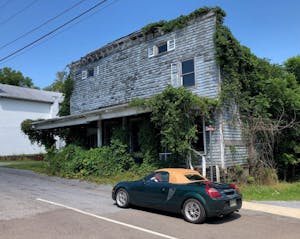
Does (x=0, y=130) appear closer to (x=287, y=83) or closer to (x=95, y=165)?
(x=95, y=165)

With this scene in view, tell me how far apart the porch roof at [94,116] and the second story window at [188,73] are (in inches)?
135

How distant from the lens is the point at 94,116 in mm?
16656

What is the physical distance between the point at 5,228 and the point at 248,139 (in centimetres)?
1230

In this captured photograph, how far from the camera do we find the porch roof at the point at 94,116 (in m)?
14.6

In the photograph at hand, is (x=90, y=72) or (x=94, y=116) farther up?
(x=90, y=72)

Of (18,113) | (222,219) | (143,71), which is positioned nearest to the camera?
(222,219)

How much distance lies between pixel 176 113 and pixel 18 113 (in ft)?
88.5

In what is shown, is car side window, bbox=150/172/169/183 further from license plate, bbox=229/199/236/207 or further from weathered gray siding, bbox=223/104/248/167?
weathered gray siding, bbox=223/104/248/167

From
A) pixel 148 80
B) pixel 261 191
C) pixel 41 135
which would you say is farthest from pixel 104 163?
pixel 41 135

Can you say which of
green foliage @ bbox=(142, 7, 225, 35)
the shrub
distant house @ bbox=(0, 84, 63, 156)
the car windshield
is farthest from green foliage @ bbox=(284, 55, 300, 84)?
distant house @ bbox=(0, 84, 63, 156)

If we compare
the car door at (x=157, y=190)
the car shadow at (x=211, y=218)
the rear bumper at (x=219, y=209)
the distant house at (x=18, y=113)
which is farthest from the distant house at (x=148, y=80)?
the distant house at (x=18, y=113)

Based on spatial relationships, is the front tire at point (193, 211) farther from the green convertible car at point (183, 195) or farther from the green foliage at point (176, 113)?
the green foliage at point (176, 113)

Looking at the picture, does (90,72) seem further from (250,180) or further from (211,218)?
(211,218)

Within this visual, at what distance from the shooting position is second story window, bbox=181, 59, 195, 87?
15.6m
